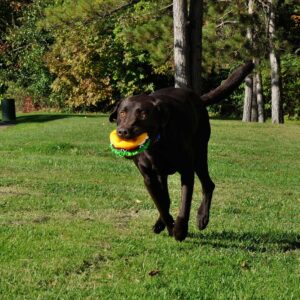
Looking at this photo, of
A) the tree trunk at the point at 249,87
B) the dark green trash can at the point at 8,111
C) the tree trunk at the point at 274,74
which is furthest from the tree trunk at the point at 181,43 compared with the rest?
the dark green trash can at the point at 8,111

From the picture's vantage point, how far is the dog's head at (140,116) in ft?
15.3

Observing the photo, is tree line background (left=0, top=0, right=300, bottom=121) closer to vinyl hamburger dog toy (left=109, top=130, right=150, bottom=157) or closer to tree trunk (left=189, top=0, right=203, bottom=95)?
tree trunk (left=189, top=0, right=203, bottom=95)

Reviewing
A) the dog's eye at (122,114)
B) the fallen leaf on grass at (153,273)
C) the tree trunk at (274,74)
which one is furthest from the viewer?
the tree trunk at (274,74)

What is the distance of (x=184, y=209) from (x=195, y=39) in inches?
364

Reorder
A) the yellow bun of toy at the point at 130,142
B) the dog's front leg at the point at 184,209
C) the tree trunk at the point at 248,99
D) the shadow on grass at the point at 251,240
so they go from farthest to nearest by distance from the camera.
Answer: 1. the tree trunk at the point at 248,99
2. the shadow on grass at the point at 251,240
3. the dog's front leg at the point at 184,209
4. the yellow bun of toy at the point at 130,142

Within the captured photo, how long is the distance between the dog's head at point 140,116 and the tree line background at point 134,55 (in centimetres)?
1737

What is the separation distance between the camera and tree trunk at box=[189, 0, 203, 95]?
45.4 feet

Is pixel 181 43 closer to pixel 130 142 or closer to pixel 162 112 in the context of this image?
pixel 162 112

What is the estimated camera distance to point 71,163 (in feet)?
37.3

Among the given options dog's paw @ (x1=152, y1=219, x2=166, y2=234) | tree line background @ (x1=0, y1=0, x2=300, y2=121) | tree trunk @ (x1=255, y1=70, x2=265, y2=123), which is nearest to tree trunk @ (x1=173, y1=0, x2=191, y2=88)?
tree line background @ (x1=0, y1=0, x2=300, y2=121)

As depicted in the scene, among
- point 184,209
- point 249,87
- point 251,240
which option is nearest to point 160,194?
point 184,209

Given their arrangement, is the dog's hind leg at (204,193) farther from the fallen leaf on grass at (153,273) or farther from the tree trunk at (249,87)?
the tree trunk at (249,87)

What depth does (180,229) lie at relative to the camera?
5.30 meters

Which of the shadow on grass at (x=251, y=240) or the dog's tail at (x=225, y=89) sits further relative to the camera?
the dog's tail at (x=225, y=89)
